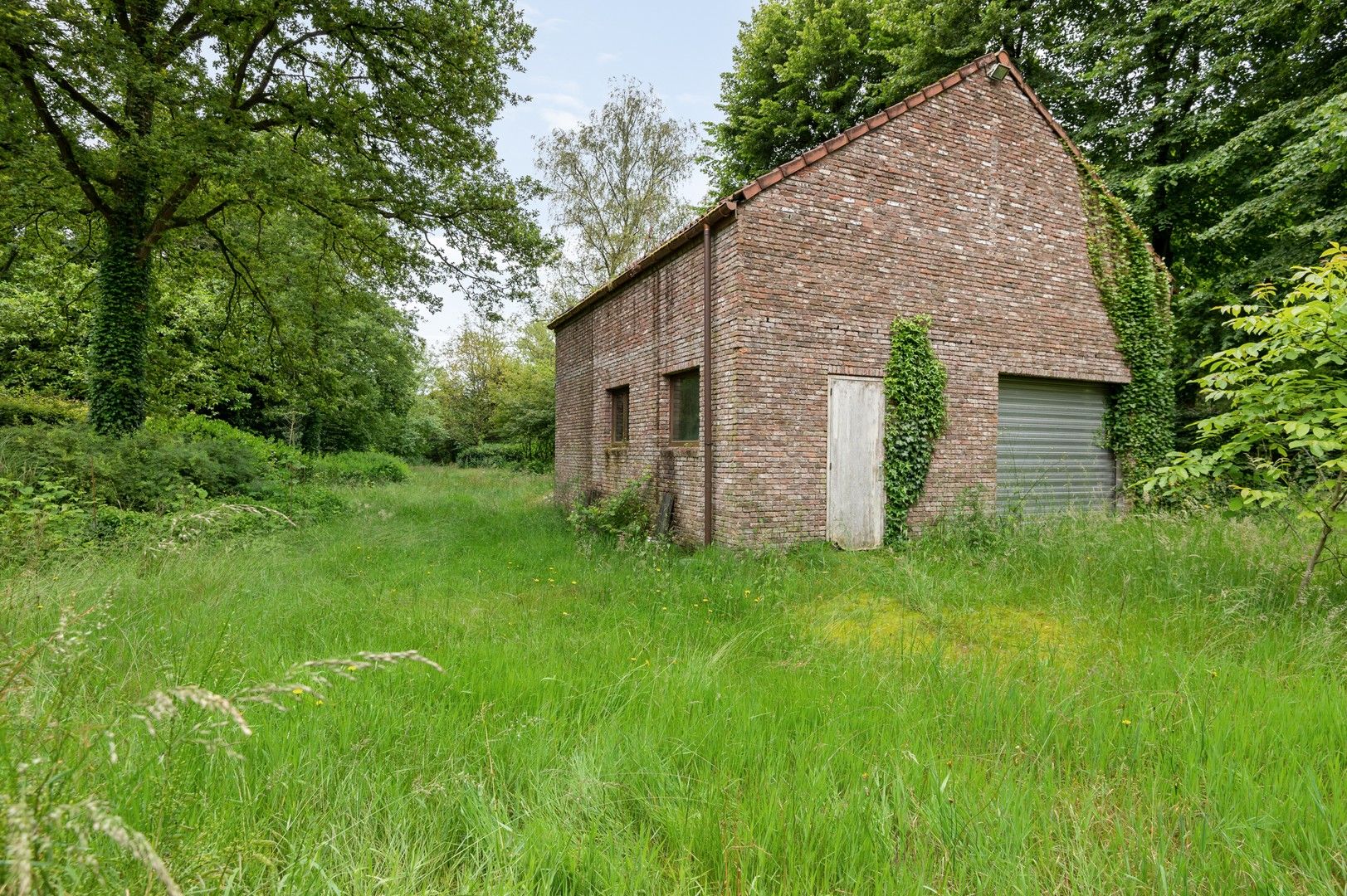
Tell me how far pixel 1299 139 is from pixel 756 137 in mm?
12637

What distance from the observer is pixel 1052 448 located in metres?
9.71

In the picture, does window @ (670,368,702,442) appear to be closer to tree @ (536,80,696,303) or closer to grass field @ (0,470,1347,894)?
grass field @ (0,470,1347,894)

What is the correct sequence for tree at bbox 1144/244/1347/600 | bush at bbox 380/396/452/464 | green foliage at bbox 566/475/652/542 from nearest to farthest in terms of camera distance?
tree at bbox 1144/244/1347/600, green foliage at bbox 566/475/652/542, bush at bbox 380/396/452/464

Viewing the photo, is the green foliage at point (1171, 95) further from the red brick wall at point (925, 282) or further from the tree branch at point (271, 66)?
the tree branch at point (271, 66)

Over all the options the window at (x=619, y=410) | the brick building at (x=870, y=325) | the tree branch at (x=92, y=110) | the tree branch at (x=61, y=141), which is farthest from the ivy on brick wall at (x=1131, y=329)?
the tree branch at (x=61, y=141)

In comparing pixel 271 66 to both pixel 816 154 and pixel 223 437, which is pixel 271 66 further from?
pixel 816 154

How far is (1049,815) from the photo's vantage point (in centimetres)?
224

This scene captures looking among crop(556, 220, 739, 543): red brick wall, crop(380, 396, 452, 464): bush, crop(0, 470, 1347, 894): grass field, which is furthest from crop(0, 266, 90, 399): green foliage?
crop(380, 396, 452, 464): bush

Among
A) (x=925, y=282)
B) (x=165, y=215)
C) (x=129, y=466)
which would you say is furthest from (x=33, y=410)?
(x=925, y=282)

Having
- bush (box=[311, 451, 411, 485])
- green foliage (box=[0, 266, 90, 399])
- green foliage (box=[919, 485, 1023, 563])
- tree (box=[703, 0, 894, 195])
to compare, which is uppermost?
tree (box=[703, 0, 894, 195])

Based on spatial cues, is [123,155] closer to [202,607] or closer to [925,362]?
[202,607]

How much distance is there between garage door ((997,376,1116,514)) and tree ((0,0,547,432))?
376 inches

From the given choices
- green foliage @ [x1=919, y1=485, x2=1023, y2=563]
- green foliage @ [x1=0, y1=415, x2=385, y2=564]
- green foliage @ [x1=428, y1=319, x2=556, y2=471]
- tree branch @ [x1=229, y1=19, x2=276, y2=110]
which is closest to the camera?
green foliage @ [x1=0, y1=415, x2=385, y2=564]

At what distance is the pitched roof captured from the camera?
767cm
